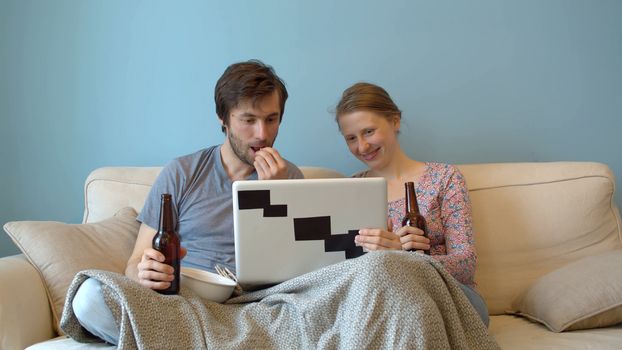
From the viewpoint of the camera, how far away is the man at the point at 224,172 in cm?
168

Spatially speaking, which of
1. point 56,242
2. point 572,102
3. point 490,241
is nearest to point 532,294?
point 490,241

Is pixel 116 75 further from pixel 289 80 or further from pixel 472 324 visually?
pixel 472 324

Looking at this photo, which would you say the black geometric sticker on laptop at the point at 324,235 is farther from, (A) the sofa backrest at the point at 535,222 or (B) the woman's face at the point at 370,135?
(A) the sofa backrest at the point at 535,222

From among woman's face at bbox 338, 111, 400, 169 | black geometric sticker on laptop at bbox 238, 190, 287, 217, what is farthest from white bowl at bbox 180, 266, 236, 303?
woman's face at bbox 338, 111, 400, 169

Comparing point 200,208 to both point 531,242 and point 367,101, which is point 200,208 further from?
point 531,242

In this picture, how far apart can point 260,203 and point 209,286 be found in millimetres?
240

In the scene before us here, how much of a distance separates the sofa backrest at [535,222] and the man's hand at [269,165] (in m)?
0.66

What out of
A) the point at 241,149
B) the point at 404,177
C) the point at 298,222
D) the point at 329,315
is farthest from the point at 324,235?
the point at 404,177

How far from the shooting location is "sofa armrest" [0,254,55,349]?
1.43 meters

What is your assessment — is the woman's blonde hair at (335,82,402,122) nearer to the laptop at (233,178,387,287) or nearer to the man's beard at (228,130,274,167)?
the man's beard at (228,130,274,167)

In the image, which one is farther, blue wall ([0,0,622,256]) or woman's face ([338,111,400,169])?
blue wall ([0,0,622,256])

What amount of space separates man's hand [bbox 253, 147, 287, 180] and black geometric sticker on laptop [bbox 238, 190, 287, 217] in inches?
11.9

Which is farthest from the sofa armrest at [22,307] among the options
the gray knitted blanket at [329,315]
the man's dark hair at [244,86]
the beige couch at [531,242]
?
the man's dark hair at [244,86]

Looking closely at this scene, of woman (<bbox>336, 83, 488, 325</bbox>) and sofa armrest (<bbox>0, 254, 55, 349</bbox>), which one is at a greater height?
woman (<bbox>336, 83, 488, 325</bbox>)
